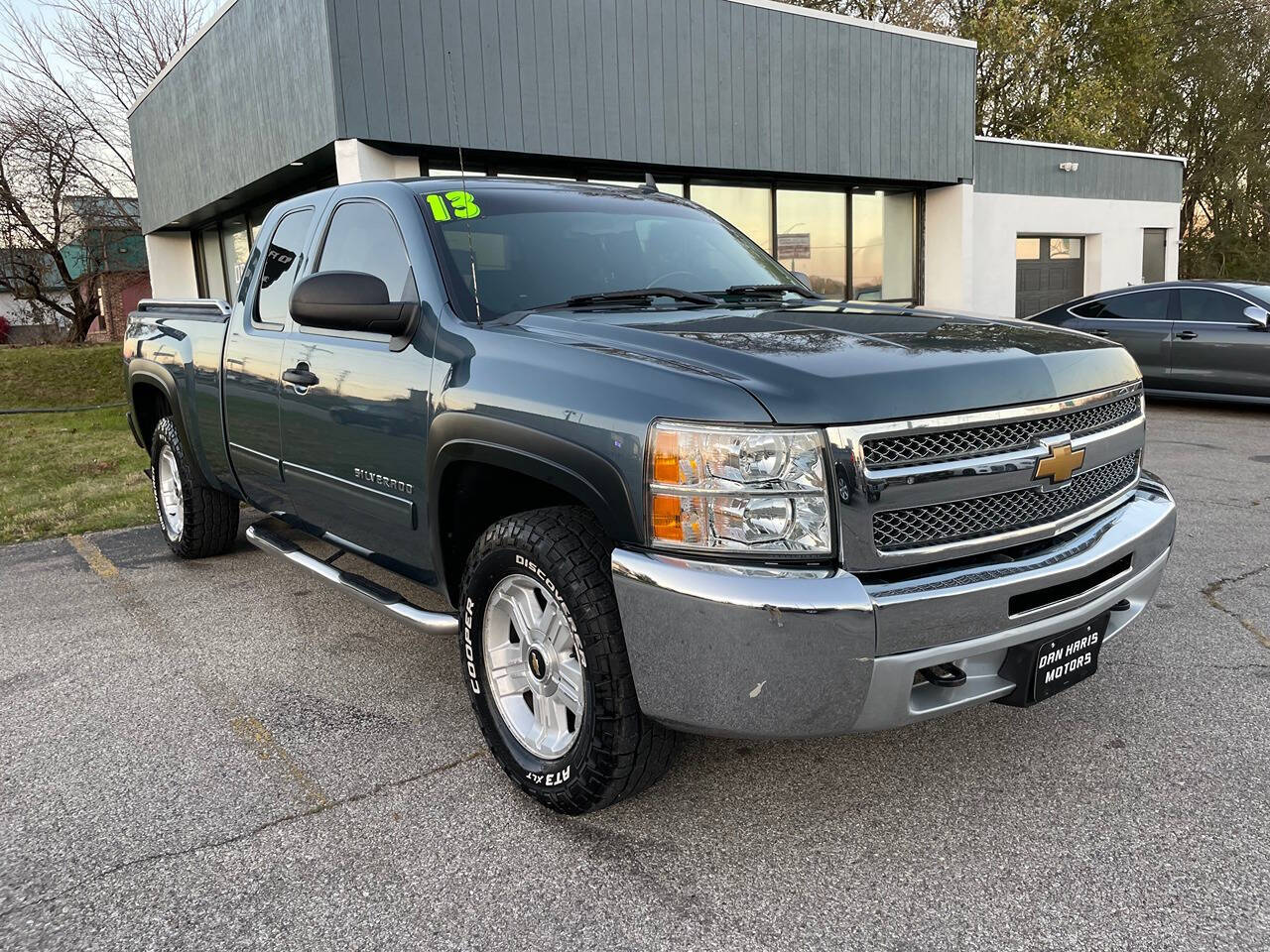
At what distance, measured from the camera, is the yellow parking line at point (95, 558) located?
5773 millimetres

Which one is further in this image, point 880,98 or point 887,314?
point 880,98

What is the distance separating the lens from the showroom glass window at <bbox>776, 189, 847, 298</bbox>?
15219 mm

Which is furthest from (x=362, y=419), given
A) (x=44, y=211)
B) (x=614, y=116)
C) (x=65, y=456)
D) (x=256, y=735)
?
(x=44, y=211)

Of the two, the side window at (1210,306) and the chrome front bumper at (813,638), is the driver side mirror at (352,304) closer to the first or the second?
the chrome front bumper at (813,638)

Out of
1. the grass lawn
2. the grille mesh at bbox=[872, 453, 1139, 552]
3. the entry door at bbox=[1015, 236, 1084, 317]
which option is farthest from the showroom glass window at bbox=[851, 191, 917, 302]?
the grille mesh at bbox=[872, 453, 1139, 552]

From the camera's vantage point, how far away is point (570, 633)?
2721 mm

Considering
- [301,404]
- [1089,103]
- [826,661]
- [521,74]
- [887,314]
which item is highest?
[1089,103]

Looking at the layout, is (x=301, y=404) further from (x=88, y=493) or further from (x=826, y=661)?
(x=88, y=493)

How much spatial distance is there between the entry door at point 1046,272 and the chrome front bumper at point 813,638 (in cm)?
1843

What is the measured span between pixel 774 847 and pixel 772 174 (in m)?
13.4

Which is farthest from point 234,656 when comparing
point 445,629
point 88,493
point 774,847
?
point 88,493

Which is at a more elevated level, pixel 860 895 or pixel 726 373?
pixel 726 373

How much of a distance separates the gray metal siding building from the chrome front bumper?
21.1 feet

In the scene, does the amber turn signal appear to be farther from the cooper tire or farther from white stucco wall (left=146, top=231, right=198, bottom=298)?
white stucco wall (left=146, top=231, right=198, bottom=298)
